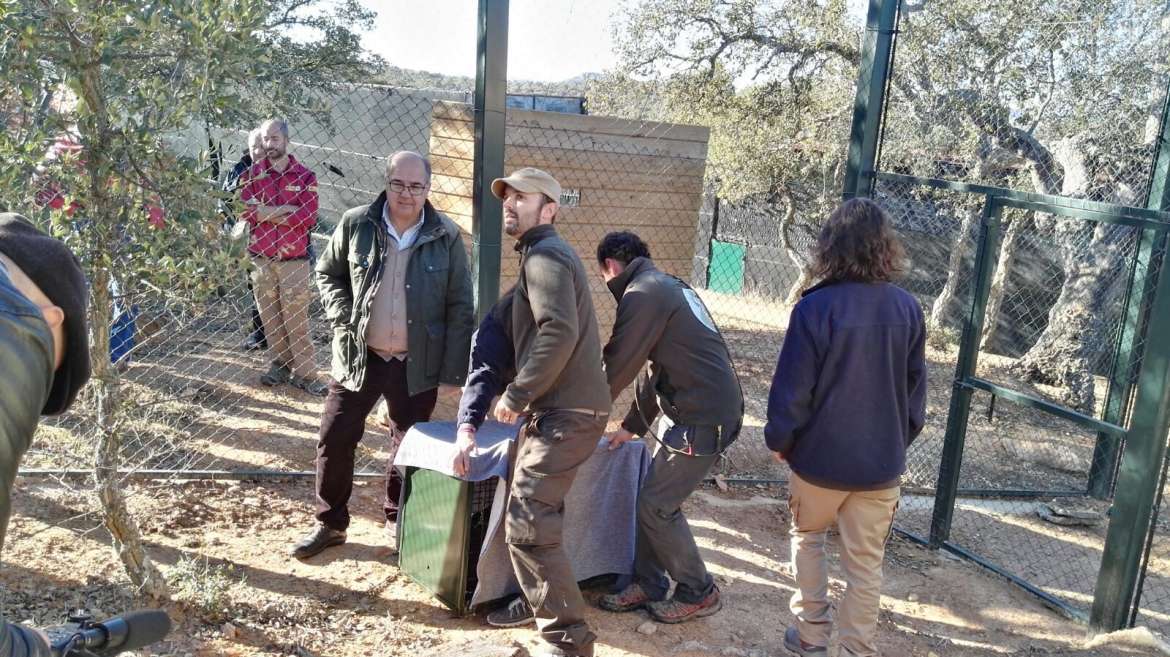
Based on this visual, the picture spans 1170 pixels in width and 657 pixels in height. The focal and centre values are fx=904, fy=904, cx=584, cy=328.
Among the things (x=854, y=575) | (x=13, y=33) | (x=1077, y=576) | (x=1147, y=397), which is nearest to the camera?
(x=13, y=33)

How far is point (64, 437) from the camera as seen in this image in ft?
16.5

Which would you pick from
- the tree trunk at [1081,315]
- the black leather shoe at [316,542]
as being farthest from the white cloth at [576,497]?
the tree trunk at [1081,315]

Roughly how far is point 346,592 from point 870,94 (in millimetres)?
3769

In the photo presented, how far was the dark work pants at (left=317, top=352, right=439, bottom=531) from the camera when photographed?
13.3 ft

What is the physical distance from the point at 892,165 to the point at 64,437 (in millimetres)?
8286

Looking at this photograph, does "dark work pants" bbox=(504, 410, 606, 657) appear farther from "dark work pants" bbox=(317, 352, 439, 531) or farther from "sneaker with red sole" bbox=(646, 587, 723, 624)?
"dark work pants" bbox=(317, 352, 439, 531)

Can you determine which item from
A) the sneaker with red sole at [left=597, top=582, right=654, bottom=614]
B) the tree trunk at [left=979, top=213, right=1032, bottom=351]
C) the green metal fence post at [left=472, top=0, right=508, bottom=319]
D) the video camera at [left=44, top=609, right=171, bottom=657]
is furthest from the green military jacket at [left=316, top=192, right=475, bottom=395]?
the tree trunk at [left=979, top=213, right=1032, bottom=351]

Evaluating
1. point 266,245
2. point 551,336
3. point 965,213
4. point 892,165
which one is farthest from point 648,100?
point 551,336

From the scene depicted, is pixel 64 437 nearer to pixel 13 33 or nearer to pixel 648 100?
pixel 13 33

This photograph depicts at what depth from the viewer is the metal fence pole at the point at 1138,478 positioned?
156 inches

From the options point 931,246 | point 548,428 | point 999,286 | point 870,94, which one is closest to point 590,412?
point 548,428

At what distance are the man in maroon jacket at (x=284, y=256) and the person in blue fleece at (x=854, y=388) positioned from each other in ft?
11.5

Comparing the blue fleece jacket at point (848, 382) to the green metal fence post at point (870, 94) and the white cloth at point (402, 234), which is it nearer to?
the white cloth at point (402, 234)

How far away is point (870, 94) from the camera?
505 cm
